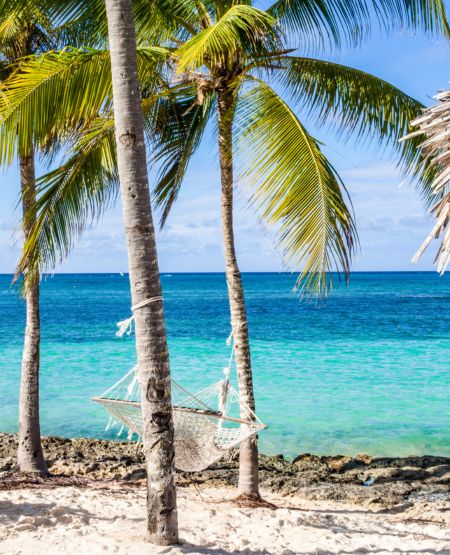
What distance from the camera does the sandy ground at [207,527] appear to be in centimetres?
335

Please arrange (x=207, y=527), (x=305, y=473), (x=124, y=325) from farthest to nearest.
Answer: (x=305, y=473) → (x=207, y=527) → (x=124, y=325)

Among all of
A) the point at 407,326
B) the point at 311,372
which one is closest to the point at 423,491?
the point at 311,372

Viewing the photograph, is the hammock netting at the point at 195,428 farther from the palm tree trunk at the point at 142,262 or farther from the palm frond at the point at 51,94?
the palm frond at the point at 51,94

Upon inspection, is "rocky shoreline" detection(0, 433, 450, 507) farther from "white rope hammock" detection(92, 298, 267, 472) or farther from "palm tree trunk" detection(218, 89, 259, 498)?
"white rope hammock" detection(92, 298, 267, 472)

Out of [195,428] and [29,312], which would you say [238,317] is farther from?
[29,312]

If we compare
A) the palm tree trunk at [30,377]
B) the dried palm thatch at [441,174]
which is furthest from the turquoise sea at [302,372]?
the dried palm thatch at [441,174]

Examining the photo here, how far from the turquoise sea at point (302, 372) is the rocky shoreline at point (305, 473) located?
1.03 meters

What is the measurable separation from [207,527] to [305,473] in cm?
248

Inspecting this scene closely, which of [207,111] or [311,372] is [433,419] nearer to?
[311,372]

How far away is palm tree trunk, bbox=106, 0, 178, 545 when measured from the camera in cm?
310

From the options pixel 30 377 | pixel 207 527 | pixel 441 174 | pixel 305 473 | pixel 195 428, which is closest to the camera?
pixel 441 174

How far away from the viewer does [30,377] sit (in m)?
5.28

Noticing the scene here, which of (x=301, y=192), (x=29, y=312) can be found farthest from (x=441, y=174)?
(x=29, y=312)

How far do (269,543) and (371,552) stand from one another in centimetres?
55
